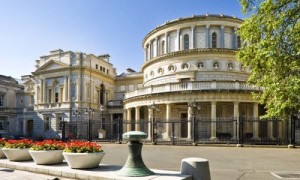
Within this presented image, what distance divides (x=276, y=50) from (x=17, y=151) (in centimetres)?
1179

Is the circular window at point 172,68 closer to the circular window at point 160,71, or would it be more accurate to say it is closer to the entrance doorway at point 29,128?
the circular window at point 160,71

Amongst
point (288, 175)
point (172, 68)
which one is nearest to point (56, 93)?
point (172, 68)

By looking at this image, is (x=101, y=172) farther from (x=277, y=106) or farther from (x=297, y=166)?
(x=297, y=166)

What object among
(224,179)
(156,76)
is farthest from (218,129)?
(224,179)

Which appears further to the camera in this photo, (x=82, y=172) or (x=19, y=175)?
(x=19, y=175)

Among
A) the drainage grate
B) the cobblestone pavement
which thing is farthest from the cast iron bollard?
the drainage grate

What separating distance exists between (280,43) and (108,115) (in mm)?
42768

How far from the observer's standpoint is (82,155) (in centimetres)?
1035

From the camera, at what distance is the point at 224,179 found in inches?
404

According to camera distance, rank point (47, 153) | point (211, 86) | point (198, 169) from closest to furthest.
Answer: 1. point (198, 169)
2. point (47, 153)
3. point (211, 86)

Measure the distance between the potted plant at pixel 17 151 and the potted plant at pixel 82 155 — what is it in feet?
9.46

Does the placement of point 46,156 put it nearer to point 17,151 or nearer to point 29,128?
point 17,151

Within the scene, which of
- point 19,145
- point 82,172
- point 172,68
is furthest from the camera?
point 172,68

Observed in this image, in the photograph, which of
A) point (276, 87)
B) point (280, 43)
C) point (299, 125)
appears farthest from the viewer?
point (299, 125)
